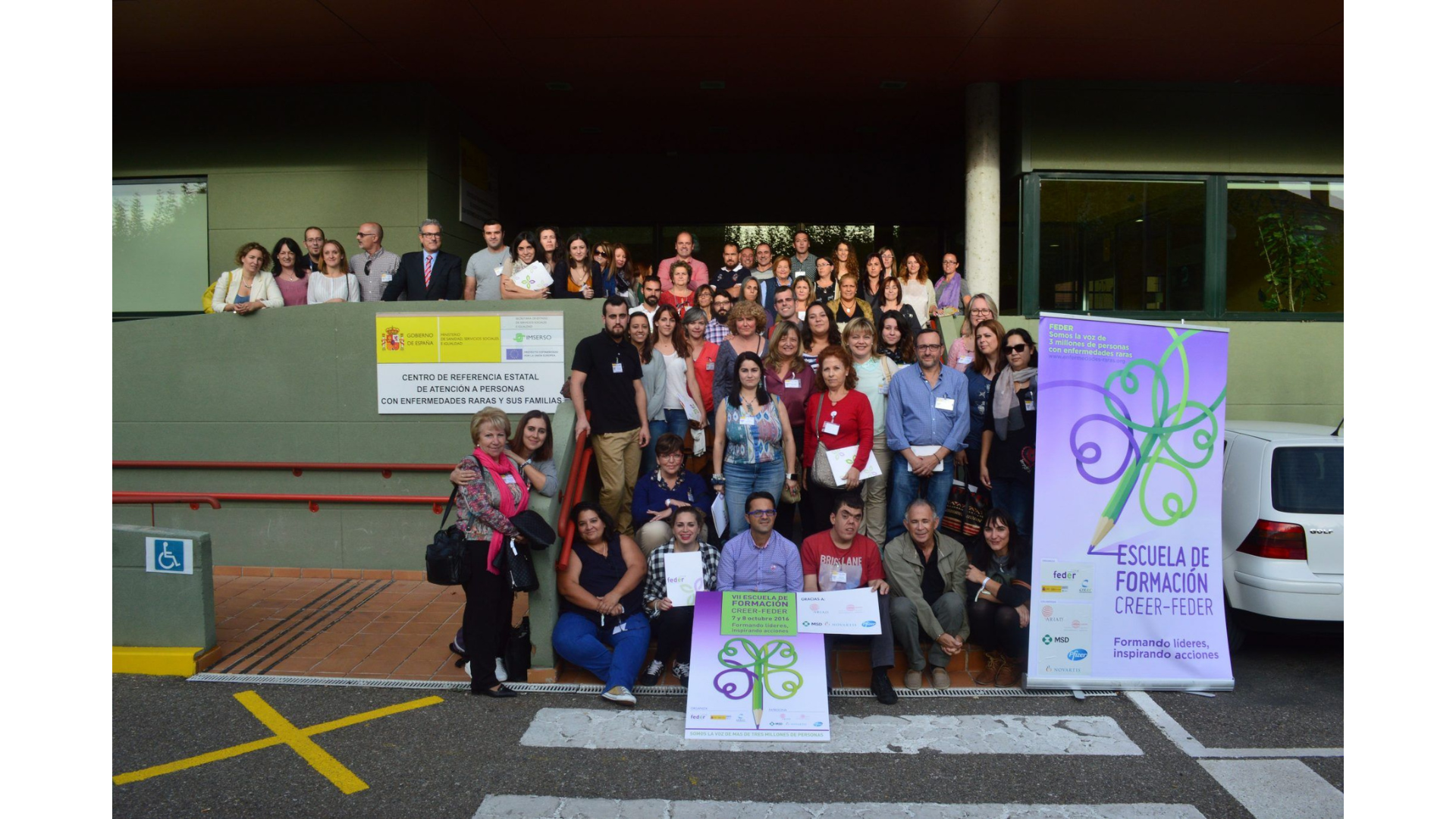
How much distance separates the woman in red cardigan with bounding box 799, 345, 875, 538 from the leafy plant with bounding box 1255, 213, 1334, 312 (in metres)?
6.67

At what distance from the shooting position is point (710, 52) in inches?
369

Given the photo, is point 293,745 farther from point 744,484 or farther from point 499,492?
point 744,484

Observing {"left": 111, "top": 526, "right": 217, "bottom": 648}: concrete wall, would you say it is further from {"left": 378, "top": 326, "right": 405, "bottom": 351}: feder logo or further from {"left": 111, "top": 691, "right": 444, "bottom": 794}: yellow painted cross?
{"left": 378, "top": 326, "right": 405, "bottom": 351}: feder logo

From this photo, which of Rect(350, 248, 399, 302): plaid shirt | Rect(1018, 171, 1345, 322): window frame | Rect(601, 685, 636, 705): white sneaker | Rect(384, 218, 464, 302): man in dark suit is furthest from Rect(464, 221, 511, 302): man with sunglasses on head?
Rect(1018, 171, 1345, 322): window frame

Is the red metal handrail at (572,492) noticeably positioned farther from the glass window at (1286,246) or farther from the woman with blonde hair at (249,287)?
the glass window at (1286,246)

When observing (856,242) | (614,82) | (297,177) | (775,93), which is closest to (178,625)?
(297,177)

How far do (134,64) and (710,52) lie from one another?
6.06m

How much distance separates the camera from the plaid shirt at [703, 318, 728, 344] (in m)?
7.33

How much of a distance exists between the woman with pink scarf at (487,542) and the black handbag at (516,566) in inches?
0.4

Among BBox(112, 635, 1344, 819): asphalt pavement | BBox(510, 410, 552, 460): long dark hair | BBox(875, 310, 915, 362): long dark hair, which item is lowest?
BBox(112, 635, 1344, 819): asphalt pavement

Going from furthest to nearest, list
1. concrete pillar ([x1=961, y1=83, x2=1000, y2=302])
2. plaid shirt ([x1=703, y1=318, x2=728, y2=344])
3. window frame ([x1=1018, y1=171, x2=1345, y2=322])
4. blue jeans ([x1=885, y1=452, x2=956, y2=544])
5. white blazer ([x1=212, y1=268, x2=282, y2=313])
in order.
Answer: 1. concrete pillar ([x1=961, y1=83, x2=1000, y2=302])
2. window frame ([x1=1018, y1=171, x2=1345, y2=322])
3. white blazer ([x1=212, y1=268, x2=282, y2=313])
4. plaid shirt ([x1=703, y1=318, x2=728, y2=344])
5. blue jeans ([x1=885, y1=452, x2=956, y2=544])

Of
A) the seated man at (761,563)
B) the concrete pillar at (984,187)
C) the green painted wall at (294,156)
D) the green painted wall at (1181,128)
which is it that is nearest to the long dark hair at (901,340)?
the seated man at (761,563)

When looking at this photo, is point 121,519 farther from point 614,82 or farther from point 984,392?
point 984,392

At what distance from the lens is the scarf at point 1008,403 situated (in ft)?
20.1
